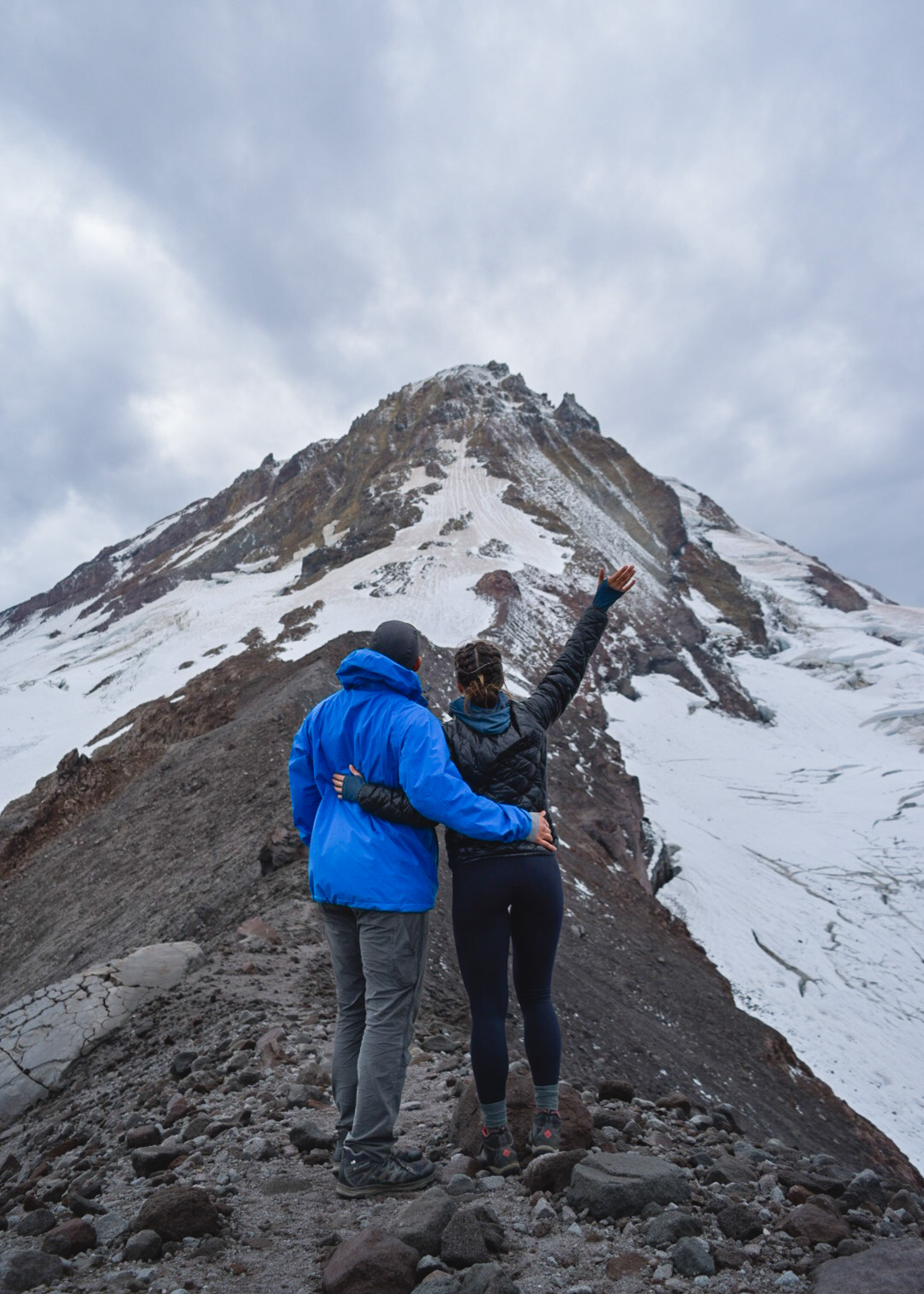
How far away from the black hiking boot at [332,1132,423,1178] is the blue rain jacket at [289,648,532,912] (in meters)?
0.97

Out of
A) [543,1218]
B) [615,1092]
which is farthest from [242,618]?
[543,1218]

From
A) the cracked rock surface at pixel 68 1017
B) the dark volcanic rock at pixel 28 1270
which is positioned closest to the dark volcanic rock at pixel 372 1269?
the dark volcanic rock at pixel 28 1270

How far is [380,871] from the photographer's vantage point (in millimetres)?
3262

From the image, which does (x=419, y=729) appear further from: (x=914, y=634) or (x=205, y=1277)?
(x=914, y=634)

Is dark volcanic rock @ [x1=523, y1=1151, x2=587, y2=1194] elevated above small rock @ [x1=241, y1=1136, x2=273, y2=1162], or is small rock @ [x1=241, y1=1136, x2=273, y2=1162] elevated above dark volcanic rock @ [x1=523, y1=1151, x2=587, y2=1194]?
dark volcanic rock @ [x1=523, y1=1151, x2=587, y2=1194]

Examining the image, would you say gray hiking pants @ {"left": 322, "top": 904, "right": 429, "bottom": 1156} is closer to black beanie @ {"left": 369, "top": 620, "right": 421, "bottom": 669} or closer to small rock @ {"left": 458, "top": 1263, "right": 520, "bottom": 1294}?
small rock @ {"left": 458, "top": 1263, "right": 520, "bottom": 1294}

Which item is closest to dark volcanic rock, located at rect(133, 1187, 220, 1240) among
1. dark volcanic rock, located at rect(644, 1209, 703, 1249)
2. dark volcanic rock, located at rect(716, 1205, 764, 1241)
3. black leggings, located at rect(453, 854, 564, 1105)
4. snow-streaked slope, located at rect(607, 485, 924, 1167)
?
black leggings, located at rect(453, 854, 564, 1105)

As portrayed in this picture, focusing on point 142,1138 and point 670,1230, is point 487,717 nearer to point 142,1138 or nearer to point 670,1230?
point 670,1230

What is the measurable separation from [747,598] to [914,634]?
12.2 m

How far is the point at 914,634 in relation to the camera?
58.8 m

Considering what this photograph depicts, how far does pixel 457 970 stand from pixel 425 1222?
4.42 meters

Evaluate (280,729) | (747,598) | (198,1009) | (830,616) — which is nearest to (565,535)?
(747,598)

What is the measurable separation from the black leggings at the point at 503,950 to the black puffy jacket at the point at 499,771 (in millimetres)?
79

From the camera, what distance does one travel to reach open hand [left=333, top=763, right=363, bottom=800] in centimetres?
340
